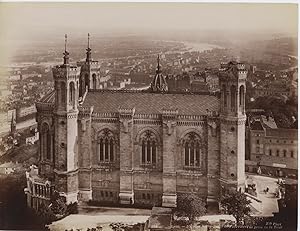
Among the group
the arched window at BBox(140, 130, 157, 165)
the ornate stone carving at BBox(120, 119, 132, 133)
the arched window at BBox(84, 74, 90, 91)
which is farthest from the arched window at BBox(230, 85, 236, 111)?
the arched window at BBox(84, 74, 90, 91)

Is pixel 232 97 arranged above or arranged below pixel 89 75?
below

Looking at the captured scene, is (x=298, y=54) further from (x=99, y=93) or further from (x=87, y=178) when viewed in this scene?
(x=87, y=178)

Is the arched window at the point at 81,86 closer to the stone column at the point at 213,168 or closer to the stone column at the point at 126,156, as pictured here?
the stone column at the point at 126,156

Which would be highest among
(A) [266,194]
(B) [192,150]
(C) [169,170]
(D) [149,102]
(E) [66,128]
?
(D) [149,102]

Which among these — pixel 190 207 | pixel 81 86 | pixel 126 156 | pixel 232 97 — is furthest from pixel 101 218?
pixel 232 97

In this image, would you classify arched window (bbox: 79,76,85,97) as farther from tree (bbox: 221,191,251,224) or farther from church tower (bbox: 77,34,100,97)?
tree (bbox: 221,191,251,224)

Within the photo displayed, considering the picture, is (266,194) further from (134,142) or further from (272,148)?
(134,142)

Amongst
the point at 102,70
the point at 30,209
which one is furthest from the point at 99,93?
the point at 30,209
